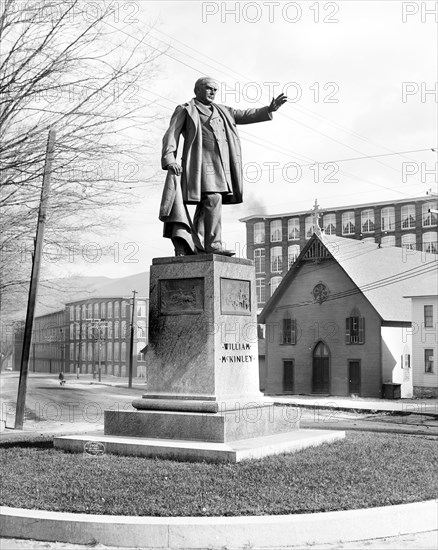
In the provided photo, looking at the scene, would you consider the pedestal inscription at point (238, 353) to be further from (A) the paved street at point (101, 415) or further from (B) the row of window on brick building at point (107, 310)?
(B) the row of window on brick building at point (107, 310)

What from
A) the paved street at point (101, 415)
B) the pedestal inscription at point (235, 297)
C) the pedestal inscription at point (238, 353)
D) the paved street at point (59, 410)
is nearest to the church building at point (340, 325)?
the paved street at point (101, 415)

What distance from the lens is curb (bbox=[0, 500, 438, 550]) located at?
21.9ft

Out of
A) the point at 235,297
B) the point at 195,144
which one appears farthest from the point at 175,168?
the point at 235,297

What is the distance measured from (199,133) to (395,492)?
19.4 ft

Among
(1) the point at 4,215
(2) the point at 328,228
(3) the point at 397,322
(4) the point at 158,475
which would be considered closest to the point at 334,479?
(4) the point at 158,475

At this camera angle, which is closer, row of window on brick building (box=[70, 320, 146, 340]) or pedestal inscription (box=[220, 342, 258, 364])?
pedestal inscription (box=[220, 342, 258, 364])

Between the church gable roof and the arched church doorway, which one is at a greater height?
the church gable roof

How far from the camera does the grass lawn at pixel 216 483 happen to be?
7230 millimetres

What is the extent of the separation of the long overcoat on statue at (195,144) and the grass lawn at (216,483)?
13.2 feet

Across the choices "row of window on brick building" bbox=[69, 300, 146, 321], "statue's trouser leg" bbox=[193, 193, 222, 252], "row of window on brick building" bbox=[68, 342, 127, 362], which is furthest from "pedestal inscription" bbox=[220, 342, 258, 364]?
"row of window on brick building" bbox=[68, 342, 127, 362]

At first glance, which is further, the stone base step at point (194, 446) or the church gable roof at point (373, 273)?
the church gable roof at point (373, 273)

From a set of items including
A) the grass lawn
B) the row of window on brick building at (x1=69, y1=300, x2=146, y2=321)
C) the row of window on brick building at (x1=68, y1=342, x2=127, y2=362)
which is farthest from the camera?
the row of window on brick building at (x1=68, y1=342, x2=127, y2=362)

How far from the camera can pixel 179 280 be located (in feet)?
36.1

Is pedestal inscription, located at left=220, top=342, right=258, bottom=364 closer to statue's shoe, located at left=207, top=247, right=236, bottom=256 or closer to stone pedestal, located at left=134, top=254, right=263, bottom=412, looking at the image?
stone pedestal, located at left=134, top=254, right=263, bottom=412
